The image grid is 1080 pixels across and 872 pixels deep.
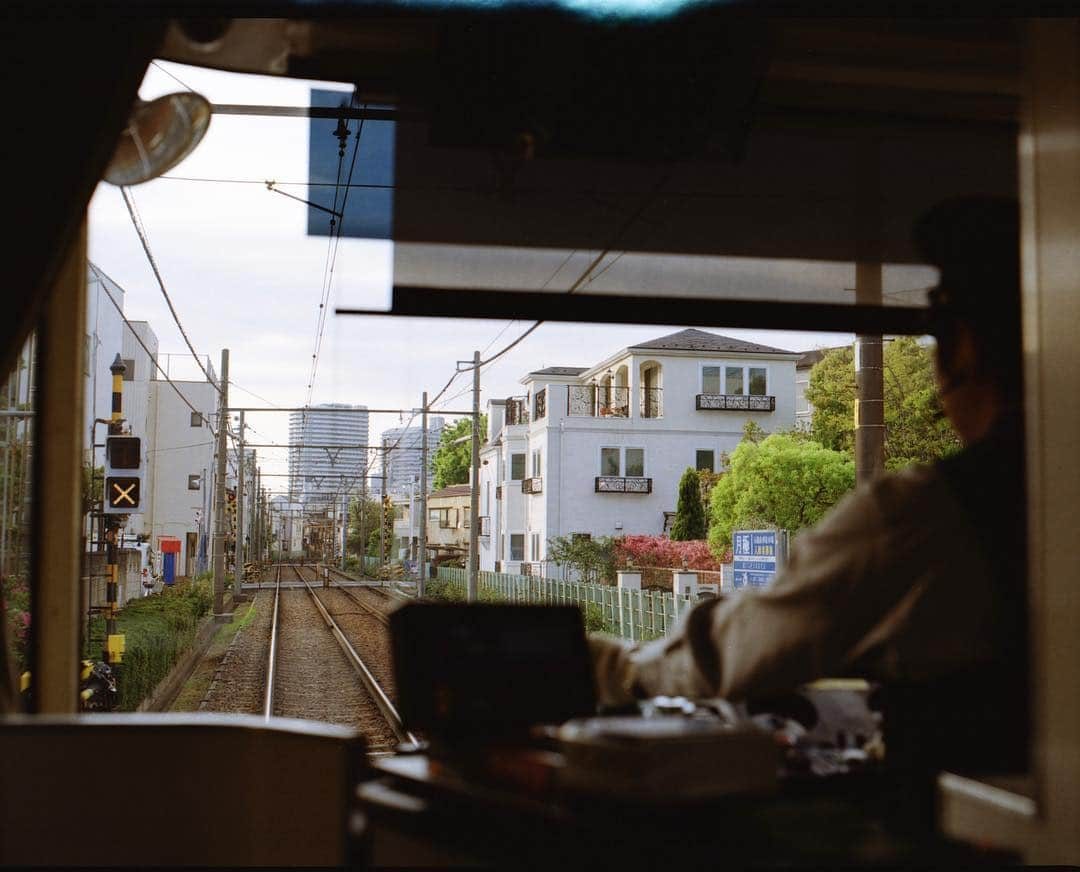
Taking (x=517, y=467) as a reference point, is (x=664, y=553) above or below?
below

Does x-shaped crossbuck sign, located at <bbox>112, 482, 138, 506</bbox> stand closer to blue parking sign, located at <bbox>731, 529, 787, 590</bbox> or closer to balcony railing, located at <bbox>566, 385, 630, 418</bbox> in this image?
blue parking sign, located at <bbox>731, 529, 787, 590</bbox>

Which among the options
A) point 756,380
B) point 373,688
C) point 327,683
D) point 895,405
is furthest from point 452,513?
point 373,688

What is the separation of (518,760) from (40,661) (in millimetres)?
1304

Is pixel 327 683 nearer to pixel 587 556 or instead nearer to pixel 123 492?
pixel 123 492

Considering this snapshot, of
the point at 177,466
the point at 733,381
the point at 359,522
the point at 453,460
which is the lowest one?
the point at 359,522

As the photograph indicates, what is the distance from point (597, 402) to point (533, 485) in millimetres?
2617

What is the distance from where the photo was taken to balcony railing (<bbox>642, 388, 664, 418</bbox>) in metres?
26.5

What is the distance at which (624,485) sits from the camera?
26.0 metres

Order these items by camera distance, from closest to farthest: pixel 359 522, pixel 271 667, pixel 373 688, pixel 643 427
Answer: pixel 373 688, pixel 271 667, pixel 643 427, pixel 359 522

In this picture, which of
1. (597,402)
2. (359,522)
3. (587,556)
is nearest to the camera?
(587,556)

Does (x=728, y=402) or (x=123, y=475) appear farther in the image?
(x=728, y=402)

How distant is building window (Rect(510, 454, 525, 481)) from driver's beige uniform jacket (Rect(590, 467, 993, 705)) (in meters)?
29.9

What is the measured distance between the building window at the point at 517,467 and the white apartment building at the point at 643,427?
3757 mm

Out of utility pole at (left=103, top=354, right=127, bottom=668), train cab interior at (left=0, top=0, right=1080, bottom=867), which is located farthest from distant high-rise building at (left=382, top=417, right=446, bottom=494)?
train cab interior at (left=0, top=0, right=1080, bottom=867)
